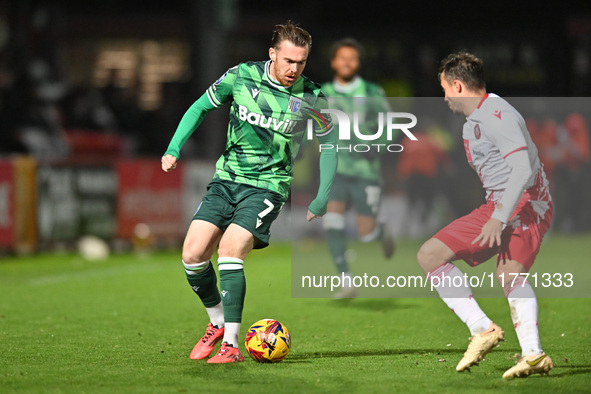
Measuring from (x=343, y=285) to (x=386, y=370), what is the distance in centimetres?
326

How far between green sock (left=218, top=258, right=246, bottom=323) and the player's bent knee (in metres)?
3.62

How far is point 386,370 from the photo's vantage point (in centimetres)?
600

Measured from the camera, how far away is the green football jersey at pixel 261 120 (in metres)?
6.40

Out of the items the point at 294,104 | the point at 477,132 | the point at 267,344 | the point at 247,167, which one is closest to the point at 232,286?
the point at 267,344

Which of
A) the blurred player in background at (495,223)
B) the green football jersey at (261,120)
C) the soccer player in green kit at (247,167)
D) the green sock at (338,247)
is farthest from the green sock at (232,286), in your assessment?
the green sock at (338,247)

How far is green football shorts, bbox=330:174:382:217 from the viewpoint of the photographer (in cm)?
967

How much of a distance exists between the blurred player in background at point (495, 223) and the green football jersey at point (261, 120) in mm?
957

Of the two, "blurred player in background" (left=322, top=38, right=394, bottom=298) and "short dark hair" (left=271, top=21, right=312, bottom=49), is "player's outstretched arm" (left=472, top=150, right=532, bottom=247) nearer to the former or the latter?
"short dark hair" (left=271, top=21, right=312, bottom=49)

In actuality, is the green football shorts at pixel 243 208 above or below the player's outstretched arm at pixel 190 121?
below

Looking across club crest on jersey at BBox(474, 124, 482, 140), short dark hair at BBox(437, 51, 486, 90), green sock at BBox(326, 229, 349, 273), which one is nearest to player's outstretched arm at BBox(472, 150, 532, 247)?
club crest on jersey at BBox(474, 124, 482, 140)

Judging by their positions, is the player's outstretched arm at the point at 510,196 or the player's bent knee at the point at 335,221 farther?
the player's bent knee at the point at 335,221

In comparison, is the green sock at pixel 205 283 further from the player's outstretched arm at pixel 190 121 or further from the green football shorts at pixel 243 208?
the player's outstretched arm at pixel 190 121

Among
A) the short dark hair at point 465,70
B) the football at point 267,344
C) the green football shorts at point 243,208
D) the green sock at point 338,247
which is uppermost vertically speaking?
the short dark hair at point 465,70

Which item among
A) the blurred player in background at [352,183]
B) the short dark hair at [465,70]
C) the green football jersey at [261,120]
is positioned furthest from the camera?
the blurred player in background at [352,183]
